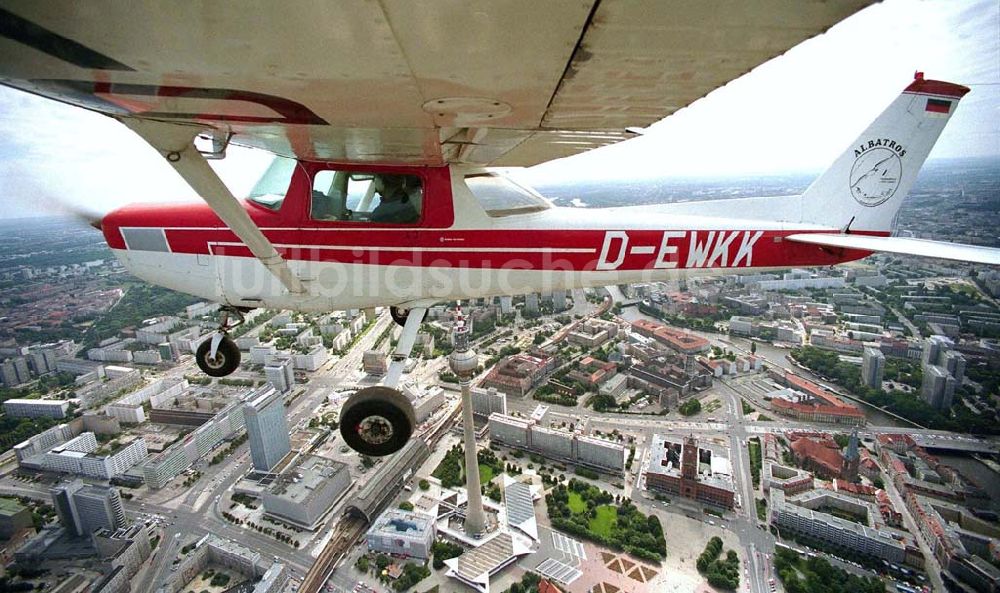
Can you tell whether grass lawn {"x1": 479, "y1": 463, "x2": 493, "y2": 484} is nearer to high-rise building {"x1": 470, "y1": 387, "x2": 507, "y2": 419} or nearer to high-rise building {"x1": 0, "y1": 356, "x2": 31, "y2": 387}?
high-rise building {"x1": 470, "y1": 387, "x2": 507, "y2": 419}

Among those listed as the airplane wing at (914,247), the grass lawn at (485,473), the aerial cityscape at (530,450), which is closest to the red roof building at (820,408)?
the aerial cityscape at (530,450)

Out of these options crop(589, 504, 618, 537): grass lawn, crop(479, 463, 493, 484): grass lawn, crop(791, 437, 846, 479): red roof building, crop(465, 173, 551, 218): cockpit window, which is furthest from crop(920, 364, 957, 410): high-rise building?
crop(465, 173, 551, 218): cockpit window

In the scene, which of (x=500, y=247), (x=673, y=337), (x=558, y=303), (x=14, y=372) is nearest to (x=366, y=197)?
(x=500, y=247)

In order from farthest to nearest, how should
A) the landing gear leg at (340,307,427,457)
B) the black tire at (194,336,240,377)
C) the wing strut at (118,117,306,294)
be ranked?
the black tire at (194,336,240,377)
the landing gear leg at (340,307,427,457)
the wing strut at (118,117,306,294)

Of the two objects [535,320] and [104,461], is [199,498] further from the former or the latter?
[535,320]

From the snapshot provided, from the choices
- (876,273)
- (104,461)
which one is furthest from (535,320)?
(876,273)

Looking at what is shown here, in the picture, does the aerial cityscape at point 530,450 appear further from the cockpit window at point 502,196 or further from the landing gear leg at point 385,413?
the cockpit window at point 502,196
